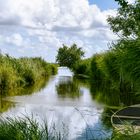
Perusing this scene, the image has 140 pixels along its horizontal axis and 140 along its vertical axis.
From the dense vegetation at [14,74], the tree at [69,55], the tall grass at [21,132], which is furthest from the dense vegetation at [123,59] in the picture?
the tree at [69,55]

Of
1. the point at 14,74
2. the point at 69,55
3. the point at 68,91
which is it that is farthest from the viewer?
the point at 69,55

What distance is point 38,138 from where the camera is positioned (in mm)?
Answer: 6984

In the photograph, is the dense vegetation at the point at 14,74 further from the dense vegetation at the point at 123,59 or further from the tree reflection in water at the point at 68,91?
the dense vegetation at the point at 123,59

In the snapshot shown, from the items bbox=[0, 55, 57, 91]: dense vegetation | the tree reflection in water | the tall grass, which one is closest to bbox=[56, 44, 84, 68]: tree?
bbox=[0, 55, 57, 91]: dense vegetation

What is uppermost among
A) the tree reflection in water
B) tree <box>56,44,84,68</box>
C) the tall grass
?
tree <box>56,44,84,68</box>

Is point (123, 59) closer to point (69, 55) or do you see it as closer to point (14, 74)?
point (14, 74)

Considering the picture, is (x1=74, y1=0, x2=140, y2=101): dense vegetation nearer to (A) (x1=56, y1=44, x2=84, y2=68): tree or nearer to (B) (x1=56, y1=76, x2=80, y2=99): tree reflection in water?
(B) (x1=56, y1=76, x2=80, y2=99): tree reflection in water

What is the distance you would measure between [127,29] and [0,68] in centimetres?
1068

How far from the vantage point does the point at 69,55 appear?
112 m

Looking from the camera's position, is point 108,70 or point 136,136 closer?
point 136,136

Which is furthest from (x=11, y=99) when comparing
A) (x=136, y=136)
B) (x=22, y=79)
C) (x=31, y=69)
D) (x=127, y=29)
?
(x=136, y=136)

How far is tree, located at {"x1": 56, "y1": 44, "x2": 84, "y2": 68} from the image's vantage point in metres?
112

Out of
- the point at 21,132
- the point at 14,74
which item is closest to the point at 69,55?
the point at 14,74

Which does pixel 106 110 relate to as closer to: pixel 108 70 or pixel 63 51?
pixel 108 70
